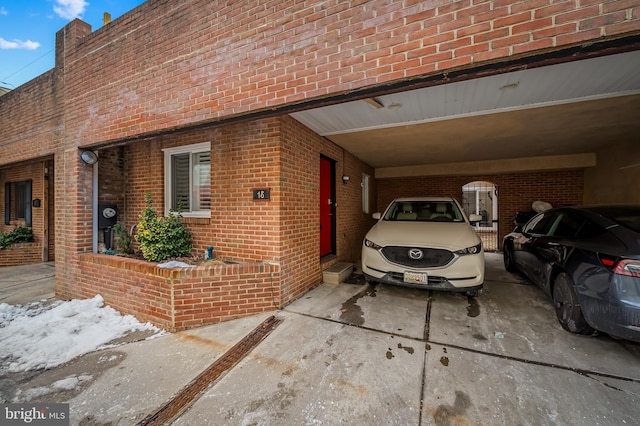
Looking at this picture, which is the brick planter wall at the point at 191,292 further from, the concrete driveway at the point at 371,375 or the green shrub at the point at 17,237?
the green shrub at the point at 17,237

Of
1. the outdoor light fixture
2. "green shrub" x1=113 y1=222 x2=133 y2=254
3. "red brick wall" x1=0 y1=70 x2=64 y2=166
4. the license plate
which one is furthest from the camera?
"red brick wall" x1=0 y1=70 x2=64 y2=166

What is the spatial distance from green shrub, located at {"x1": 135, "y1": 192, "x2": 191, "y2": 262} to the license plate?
357 centimetres

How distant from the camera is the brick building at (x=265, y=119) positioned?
Answer: 5.92 feet

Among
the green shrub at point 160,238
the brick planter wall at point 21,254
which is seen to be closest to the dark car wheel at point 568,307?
the green shrub at point 160,238

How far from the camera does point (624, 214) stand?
268 cm

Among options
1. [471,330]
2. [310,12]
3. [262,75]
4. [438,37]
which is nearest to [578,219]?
[471,330]

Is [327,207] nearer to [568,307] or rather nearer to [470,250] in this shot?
[470,250]

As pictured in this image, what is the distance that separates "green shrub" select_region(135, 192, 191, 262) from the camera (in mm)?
3750

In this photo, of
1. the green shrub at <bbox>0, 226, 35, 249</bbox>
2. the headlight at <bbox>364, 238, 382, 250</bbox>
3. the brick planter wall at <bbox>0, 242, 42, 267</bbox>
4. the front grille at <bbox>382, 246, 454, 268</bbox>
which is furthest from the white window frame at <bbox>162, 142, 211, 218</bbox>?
the green shrub at <bbox>0, 226, 35, 249</bbox>

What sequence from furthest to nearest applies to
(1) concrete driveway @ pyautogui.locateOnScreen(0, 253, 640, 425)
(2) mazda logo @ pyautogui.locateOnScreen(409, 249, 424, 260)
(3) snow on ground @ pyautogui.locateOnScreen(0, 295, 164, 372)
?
(2) mazda logo @ pyautogui.locateOnScreen(409, 249, 424, 260), (3) snow on ground @ pyautogui.locateOnScreen(0, 295, 164, 372), (1) concrete driveway @ pyautogui.locateOnScreen(0, 253, 640, 425)

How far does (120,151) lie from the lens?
493 centimetres

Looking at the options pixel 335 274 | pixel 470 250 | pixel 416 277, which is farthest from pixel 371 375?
pixel 335 274

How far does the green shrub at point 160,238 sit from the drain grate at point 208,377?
2.01 m

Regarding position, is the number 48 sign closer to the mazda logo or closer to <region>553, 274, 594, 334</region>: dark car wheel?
the mazda logo
